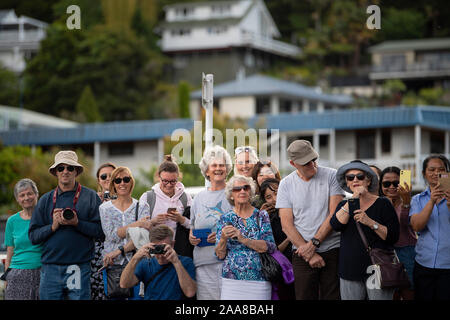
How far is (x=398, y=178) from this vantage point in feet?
20.3

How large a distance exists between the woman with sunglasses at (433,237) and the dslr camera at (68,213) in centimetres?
265

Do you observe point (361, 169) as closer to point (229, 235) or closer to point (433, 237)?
point (433, 237)

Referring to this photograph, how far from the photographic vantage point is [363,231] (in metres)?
5.48

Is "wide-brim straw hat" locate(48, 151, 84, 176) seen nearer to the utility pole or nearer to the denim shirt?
the utility pole

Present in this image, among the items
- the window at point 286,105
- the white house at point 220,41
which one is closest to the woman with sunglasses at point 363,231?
the window at point 286,105

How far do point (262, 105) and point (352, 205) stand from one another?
117 ft

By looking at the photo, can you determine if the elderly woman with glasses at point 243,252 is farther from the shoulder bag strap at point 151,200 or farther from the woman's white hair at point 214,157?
the shoulder bag strap at point 151,200

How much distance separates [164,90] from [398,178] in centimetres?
4900

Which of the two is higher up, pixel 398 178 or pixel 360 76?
pixel 360 76

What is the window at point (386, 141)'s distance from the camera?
2912 cm

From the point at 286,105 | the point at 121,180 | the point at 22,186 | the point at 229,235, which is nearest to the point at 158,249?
the point at 229,235

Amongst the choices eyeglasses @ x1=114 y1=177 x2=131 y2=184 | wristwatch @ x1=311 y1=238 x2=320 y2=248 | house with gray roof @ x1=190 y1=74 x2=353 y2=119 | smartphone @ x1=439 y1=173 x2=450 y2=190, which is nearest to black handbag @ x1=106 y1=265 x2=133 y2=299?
eyeglasses @ x1=114 y1=177 x2=131 y2=184

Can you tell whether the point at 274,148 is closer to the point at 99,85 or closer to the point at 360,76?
the point at 99,85
